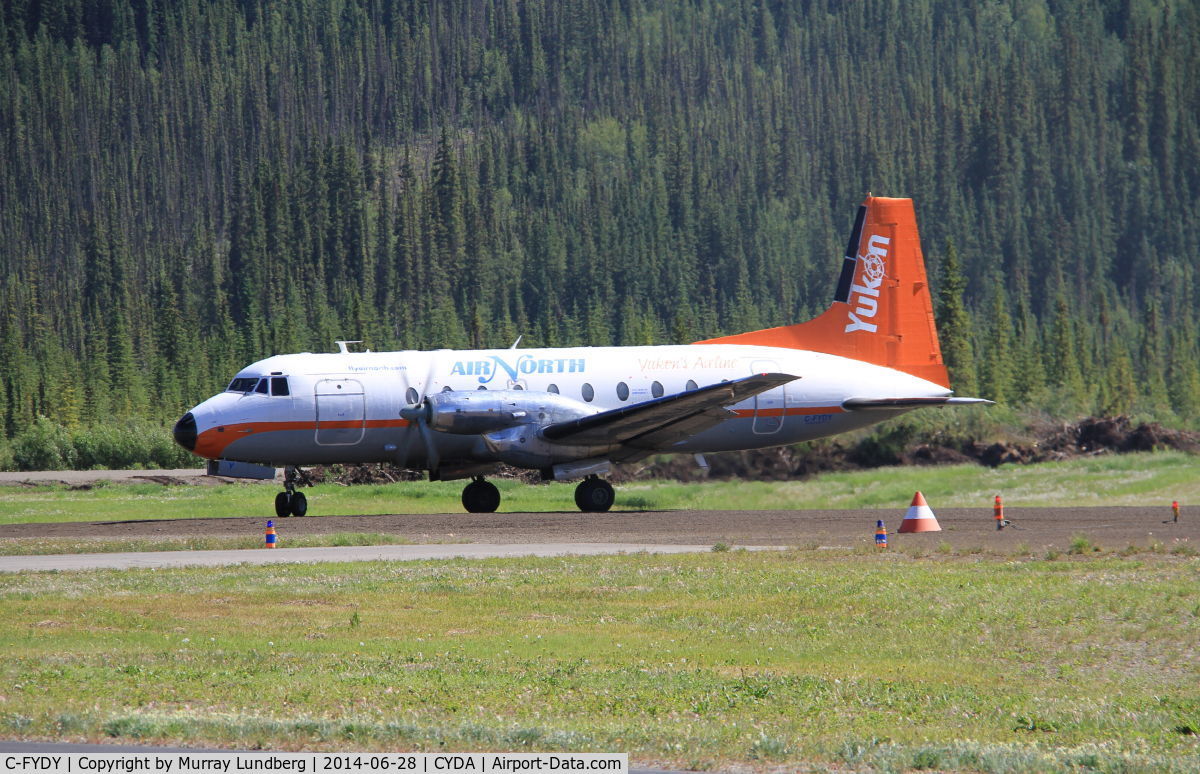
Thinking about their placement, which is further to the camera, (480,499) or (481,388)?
(480,499)

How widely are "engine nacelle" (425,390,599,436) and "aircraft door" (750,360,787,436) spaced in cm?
428

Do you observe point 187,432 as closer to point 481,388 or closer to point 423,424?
point 423,424

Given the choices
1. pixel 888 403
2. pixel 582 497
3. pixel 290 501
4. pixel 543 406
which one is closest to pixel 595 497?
pixel 582 497

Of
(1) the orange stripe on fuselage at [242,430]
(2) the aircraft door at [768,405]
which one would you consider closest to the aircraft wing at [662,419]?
(2) the aircraft door at [768,405]

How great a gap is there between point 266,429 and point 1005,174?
510 feet

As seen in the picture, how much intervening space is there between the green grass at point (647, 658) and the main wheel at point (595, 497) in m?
9.97

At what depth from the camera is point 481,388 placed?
33000mm

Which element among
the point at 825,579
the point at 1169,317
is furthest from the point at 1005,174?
the point at 825,579

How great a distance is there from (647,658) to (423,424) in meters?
17.6

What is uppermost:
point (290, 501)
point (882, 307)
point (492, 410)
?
point (882, 307)

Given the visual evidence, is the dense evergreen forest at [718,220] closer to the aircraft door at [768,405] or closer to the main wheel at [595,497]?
the aircraft door at [768,405]

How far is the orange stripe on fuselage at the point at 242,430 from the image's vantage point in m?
31.6

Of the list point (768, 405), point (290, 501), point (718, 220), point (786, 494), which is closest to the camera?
point (290, 501)

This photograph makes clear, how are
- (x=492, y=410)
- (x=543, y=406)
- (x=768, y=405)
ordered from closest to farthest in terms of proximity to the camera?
1. (x=492, y=410)
2. (x=543, y=406)
3. (x=768, y=405)
